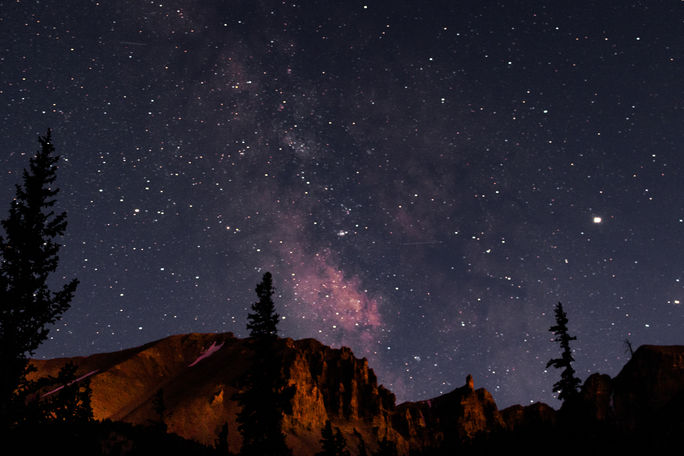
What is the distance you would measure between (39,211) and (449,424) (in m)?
110

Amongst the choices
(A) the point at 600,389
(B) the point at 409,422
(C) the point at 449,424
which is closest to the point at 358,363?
(B) the point at 409,422

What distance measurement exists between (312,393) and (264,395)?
6781cm

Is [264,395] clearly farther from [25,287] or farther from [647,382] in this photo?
[647,382]

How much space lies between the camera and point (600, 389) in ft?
254

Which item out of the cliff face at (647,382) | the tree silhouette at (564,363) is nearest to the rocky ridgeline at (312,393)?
the cliff face at (647,382)

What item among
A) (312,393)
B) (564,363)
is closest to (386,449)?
(564,363)

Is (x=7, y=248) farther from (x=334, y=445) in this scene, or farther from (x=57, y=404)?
(x=334, y=445)

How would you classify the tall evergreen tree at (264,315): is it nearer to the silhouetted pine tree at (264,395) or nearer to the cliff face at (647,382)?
the silhouetted pine tree at (264,395)

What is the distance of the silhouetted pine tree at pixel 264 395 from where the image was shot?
68.3ft

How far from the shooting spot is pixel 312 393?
8469cm

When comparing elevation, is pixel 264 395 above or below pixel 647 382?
above

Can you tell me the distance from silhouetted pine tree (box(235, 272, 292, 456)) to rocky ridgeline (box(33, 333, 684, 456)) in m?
29.5

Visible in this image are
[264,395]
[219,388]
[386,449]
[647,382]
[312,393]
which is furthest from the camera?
[312,393]

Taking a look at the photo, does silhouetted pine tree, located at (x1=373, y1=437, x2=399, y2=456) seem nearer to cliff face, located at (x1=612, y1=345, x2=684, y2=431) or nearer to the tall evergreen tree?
the tall evergreen tree
